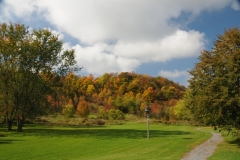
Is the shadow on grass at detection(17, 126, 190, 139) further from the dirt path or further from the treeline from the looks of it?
the treeline

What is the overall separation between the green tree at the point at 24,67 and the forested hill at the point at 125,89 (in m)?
83.1

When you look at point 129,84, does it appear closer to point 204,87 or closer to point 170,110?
point 170,110

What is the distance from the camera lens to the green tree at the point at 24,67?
133 feet

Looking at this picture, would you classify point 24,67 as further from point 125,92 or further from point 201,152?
point 125,92

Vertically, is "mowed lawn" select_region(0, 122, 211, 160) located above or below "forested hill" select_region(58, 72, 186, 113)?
below

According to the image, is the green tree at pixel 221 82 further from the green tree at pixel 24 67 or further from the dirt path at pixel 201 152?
the green tree at pixel 24 67

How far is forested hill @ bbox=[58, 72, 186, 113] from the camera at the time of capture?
134 m

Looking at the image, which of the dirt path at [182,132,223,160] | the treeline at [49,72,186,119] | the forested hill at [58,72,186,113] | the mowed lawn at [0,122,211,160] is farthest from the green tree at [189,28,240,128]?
the forested hill at [58,72,186,113]

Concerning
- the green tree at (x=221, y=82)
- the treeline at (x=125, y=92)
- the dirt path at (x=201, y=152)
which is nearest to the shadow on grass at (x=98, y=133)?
the dirt path at (x=201, y=152)

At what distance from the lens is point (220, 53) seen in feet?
81.6

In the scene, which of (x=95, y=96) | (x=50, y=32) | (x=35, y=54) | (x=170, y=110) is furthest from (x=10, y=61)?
(x=95, y=96)

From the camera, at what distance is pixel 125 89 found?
14788 centimetres

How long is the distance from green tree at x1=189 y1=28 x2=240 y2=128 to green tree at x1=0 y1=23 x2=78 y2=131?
2598 centimetres

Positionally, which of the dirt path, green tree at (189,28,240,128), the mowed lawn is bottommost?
the mowed lawn
